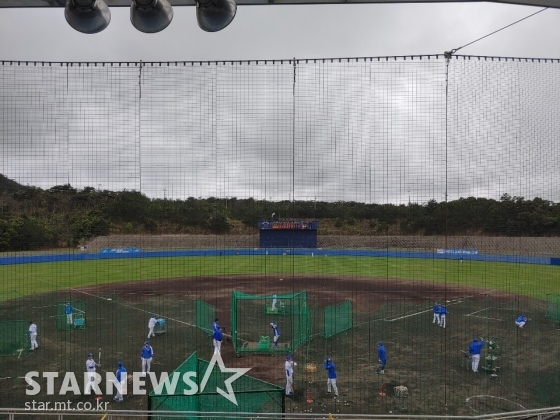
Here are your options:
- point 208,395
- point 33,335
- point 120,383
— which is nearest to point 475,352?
point 208,395

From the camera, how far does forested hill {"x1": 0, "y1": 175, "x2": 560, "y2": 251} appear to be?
27.6 feet

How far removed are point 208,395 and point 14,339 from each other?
8956mm

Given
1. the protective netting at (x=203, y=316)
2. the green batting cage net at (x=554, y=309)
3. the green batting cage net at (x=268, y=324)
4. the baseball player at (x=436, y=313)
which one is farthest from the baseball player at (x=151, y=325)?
the green batting cage net at (x=554, y=309)

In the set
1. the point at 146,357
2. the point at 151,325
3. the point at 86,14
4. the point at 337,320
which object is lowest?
the point at 337,320

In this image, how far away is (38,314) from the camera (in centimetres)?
1642

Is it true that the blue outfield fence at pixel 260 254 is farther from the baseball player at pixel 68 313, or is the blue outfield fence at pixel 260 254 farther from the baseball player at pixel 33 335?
the baseball player at pixel 33 335

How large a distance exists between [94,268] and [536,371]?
2780 cm

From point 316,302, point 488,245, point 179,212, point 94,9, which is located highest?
point 94,9

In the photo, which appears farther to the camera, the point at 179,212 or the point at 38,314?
the point at 38,314

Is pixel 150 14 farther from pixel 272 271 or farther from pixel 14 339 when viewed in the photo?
pixel 272 271

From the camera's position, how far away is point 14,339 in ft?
38.9

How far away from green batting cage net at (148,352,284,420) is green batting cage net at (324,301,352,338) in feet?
17.6

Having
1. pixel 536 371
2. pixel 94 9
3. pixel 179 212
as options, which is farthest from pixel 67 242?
pixel 536 371

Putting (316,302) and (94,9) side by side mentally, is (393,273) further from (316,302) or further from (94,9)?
(94,9)
